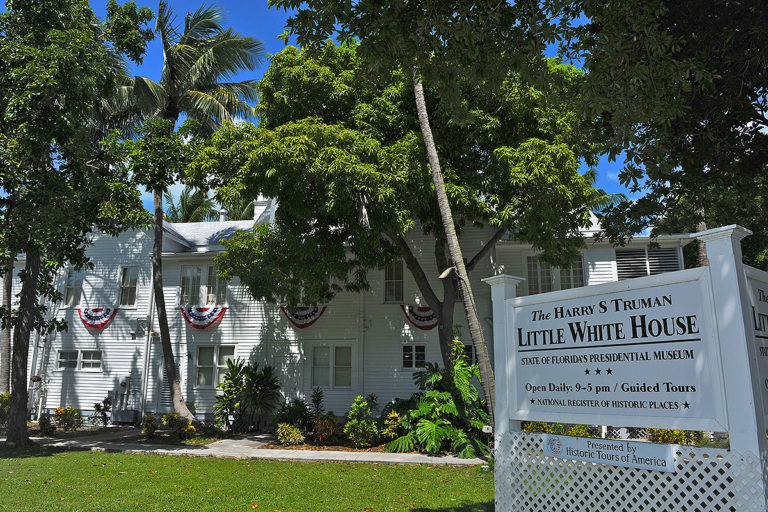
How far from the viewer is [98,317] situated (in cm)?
2125

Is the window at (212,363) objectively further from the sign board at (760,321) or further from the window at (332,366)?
the sign board at (760,321)

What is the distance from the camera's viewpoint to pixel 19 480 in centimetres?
998

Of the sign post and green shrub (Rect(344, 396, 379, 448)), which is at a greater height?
the sign post

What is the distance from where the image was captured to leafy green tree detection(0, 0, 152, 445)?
41.9 feet

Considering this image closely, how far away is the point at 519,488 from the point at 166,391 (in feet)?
58.0

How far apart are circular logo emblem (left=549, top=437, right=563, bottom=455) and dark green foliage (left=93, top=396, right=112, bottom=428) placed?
1886 centimetres

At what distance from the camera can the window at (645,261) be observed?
17.8 meters

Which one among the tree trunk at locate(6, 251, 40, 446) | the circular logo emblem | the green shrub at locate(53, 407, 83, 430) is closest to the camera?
the circular logo emblem

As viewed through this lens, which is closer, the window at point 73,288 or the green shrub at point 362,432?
the green shrub at point 362,432

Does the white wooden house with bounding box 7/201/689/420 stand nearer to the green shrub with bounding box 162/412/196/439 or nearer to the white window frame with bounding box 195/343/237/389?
the white window frame with bounding box 195/343/237/389

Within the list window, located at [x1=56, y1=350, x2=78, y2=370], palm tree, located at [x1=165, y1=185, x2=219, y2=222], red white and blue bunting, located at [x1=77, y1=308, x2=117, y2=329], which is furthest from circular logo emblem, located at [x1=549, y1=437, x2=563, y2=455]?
palm tree, located at [x1=165, y1=185, x2=219, y2=222]

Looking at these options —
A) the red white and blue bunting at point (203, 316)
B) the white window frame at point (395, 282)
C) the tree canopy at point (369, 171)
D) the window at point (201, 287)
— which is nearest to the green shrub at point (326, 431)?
the tree canopy at point (369, 171)

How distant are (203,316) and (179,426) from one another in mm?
4493

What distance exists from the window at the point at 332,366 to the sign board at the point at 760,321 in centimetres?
1559
